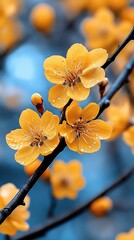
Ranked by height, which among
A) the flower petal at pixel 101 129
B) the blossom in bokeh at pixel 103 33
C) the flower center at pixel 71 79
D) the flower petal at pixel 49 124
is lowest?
the blossom in bokeh at pixel 103 33

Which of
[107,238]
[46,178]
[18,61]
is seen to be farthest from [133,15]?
[18,61]

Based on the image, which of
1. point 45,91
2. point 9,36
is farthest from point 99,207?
point 45,91

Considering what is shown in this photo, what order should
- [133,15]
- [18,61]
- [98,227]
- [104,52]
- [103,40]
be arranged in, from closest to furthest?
[104,52] < [103,40] < [133,15] < [98,227] < [18,61]

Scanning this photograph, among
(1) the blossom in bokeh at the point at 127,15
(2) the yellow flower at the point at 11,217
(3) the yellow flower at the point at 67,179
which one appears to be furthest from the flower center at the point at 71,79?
(1) the blossom in bokeh at the point at 127,15

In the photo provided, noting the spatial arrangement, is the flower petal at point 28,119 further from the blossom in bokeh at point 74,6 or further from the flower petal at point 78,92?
the blossom in bokeh at point 74,6

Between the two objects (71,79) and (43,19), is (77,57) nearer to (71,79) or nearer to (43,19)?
(71,79)

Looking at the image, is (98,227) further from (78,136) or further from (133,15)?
(78,136)
